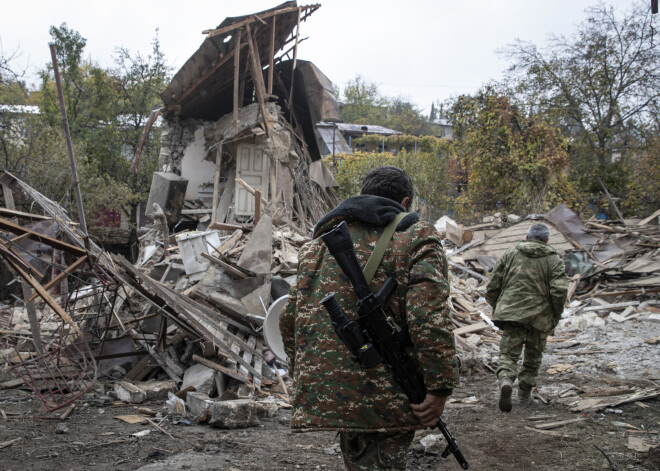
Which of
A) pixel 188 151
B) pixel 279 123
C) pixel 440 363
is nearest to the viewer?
pixel 440 363

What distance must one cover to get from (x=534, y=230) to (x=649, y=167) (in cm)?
1734

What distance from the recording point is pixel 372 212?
2320 millimetres

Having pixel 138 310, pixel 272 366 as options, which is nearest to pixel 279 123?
pixel 138 310

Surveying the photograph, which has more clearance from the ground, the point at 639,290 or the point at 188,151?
the point at 188,151

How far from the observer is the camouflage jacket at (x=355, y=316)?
2133 millimetres

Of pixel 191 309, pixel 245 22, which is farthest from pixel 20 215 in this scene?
pixel 245 22

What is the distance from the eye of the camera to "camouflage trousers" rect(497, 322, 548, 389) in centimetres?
552

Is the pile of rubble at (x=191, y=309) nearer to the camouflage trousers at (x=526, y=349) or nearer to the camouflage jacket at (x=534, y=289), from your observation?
the camouflage trousers at (x=526, y=349)

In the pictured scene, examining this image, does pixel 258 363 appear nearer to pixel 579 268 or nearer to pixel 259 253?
pixel 259 253

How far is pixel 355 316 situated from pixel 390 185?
0.65m

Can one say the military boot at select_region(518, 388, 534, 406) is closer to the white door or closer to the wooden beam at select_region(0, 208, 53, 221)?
the wooden beam at select_region(0, 208, 53, 221)

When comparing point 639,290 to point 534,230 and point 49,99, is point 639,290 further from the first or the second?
point 49,99

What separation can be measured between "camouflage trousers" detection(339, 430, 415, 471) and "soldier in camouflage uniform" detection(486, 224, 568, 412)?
11.1 ft

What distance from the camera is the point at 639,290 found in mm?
11055
